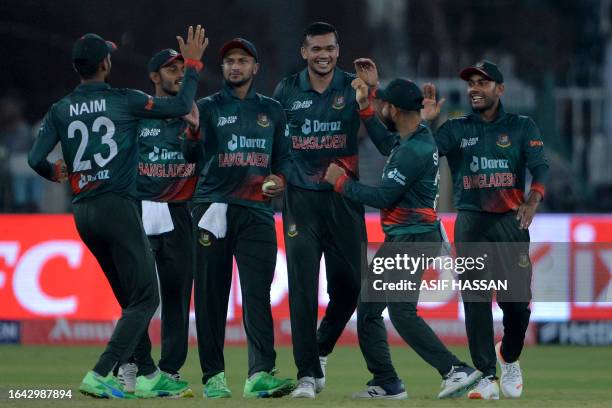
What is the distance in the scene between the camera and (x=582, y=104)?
28.1 m

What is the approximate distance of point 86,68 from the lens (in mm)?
10727

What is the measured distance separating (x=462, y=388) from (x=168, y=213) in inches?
104

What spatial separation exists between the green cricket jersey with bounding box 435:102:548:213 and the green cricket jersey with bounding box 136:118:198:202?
200 cm

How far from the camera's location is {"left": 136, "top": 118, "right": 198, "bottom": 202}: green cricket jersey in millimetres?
11828

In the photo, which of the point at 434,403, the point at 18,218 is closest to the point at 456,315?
the point at 18,218

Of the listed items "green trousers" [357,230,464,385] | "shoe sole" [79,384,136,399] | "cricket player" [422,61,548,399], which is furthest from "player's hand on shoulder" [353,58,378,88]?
"shoe sole" [79,384,136,399]

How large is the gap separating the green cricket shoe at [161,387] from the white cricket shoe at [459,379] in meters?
1.99

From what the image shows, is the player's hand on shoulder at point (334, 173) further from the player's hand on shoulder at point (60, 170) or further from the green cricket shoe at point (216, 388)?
the player's hand on shoulder at point (60, 170)

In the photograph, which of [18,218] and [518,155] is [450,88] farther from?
[518,155]

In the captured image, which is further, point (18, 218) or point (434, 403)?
point (18, 218)

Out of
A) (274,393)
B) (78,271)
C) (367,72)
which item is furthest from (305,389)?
(78,271)

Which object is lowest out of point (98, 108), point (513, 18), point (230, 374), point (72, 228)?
point (230, 374)

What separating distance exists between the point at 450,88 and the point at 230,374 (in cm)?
1678

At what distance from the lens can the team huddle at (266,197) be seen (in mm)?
10703
